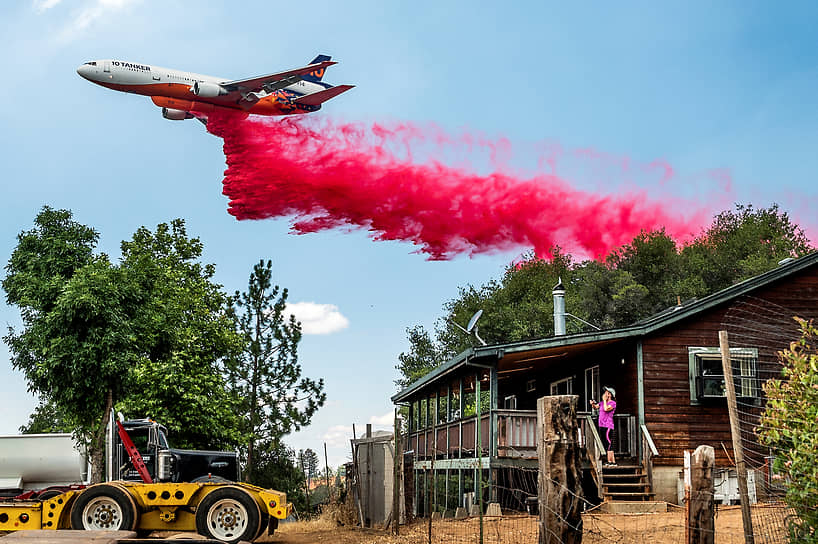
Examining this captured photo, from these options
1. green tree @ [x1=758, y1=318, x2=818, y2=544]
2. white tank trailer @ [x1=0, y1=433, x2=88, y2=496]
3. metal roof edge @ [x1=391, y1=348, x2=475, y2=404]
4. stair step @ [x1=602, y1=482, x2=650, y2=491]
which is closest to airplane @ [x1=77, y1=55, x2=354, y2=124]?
metal roof edge @ [x1=391, y1=348, x2=475, y2=404]

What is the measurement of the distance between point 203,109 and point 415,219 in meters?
8.58

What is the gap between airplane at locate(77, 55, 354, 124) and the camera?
1191 inches

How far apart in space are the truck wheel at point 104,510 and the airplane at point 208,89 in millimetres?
16750

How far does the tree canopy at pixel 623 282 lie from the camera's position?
50.8 meters

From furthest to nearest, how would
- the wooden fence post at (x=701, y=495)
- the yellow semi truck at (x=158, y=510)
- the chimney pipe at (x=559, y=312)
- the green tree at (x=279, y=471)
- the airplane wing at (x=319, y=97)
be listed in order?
the green tree at (x=279, y=471) → the airplane wing at (x=319, y=97) → the chimney pipe at (x=559, y=312) → the yellow semi truck at (x=158, y=510) → the wooden fence post at (x=701, y=495)

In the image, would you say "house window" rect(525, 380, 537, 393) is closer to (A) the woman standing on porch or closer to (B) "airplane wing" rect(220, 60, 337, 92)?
(A) the woman standing on porch

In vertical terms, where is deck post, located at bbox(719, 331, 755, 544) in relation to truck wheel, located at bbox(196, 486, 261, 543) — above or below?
above

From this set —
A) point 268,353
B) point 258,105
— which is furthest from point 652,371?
point 268,353

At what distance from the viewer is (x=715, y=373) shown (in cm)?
2108

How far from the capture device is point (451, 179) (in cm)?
3503

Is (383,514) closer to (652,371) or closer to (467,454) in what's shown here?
(467,454)

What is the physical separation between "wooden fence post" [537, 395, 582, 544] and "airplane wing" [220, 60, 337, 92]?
23655 millimetres

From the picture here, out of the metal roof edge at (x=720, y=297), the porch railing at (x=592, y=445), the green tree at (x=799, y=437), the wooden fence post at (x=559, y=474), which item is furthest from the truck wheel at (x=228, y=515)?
the metal roof edge at (x=720, y=297)

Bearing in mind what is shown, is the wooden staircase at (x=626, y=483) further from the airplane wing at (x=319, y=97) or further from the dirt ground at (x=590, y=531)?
the airplane wing at (x=319, y=97)
